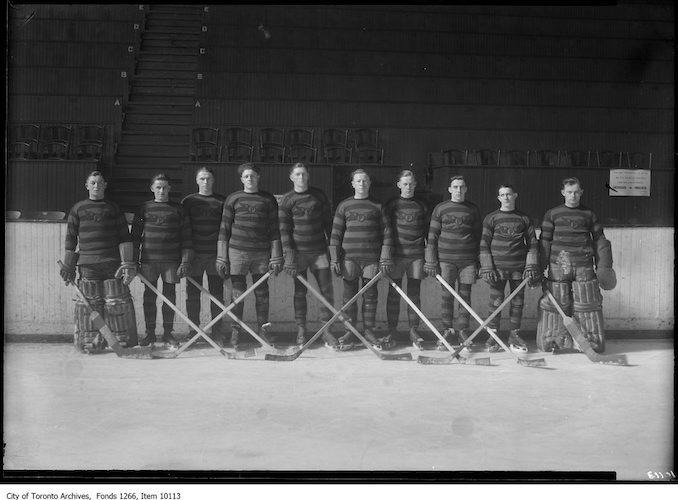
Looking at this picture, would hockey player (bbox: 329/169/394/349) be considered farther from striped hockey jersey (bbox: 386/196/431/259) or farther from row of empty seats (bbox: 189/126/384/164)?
row of empty seats (bbox: 189/126/384/164)

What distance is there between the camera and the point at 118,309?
6.56 metres

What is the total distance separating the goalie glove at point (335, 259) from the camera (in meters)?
6.67

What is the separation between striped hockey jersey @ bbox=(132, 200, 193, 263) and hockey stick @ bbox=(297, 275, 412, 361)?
895 millimetres

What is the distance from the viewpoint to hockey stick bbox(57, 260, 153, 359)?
6.36 metres

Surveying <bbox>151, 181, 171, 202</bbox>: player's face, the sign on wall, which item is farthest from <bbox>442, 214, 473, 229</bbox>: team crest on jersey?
<bbox>151, 181, 171, 202</bbox>: player's face

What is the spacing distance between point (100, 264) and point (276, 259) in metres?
1.26

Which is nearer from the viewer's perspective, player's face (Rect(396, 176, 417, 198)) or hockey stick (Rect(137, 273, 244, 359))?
hockey stick (Rect(137, 273, 244, 359))

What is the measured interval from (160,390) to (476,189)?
5.55m

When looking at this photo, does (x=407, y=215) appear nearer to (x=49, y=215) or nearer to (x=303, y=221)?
(x=303, y=221)

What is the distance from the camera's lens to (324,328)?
6453 millimetres

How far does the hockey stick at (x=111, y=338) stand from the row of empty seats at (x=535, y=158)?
5149 millimetres

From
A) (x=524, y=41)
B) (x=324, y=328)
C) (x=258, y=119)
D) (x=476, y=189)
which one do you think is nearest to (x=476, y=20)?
(x=524, y=41)

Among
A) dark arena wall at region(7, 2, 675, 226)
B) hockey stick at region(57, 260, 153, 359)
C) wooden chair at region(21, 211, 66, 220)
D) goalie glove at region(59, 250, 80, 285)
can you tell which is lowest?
hockey stick at region(57, 260, 153, 359)

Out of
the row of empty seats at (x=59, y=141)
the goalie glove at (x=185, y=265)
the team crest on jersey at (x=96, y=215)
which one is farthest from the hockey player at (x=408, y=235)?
the row of empty seats at (x=59, y=141)
